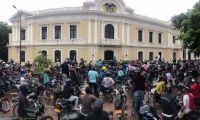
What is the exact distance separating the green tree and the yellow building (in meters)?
12.0

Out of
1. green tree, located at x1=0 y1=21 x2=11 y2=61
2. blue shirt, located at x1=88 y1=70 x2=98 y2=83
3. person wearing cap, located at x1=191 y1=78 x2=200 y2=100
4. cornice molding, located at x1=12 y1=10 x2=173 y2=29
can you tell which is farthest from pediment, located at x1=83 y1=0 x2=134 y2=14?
person wearing cap, located at x1=191 y1=78 x2=200 y2=100

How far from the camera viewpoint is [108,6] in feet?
154

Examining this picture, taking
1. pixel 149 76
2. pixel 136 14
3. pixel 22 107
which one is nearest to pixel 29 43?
pixel 136 14

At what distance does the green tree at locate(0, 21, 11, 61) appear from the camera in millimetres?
62438

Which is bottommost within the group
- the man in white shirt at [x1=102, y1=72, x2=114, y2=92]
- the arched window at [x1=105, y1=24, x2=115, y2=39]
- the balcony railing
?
the man in white shirt at [x1=102, y1=72, x2=114, y2=92]

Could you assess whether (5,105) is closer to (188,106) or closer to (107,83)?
(107,83)

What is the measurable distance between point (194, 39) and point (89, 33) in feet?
84.0

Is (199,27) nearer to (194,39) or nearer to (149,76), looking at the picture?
(194,39)

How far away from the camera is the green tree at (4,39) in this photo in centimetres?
6244

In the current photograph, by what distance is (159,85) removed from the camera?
1609 cm

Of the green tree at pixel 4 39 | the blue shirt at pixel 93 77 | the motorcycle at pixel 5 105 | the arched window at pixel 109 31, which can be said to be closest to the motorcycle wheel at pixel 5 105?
the motorcycle at pixel 5 105

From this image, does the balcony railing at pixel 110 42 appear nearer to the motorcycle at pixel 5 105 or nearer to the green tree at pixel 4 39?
the green tree at pixel 4 39

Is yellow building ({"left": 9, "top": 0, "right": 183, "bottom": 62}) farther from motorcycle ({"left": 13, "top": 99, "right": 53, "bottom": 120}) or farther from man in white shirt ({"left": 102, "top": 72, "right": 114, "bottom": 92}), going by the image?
motorcycle ({"left": 13, "top": 99, "right": 53, "bottom": 120})

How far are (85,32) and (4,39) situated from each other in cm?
2356
